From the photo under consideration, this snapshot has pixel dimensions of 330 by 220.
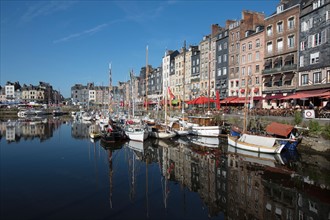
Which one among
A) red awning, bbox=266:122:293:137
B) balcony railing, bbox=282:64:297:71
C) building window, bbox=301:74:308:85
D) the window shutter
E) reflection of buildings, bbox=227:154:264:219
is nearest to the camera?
reflection of buildings, bbox=227:154:264:219

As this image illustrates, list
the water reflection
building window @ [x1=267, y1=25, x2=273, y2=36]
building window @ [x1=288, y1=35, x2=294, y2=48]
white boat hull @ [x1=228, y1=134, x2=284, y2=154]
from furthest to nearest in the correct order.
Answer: building window @ [x1=267, y1=25, x2=273, y2=36], building window @ [x1=288, y1=35, x2=294, y2=48], the water reflection, white boat hull @ [x1=228, y1=134, x2=284, y2=154]

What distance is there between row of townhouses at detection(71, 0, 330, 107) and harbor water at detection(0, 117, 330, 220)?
1311cm

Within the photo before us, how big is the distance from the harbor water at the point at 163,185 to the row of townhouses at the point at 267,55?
1311 cm

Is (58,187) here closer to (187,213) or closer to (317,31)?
(187,213)

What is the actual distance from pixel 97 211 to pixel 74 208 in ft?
4.21

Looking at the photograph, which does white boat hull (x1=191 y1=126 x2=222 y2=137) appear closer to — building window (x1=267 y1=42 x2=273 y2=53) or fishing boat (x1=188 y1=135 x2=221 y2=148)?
fishing boat (x1=188 y1=135 x2=221 y2=148)

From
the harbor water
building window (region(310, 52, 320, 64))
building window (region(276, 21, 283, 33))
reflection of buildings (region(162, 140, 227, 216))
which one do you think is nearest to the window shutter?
building window (region(310, 52, 320, 64))

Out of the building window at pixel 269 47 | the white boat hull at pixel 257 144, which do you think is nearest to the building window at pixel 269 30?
the building window at pixel 269 47

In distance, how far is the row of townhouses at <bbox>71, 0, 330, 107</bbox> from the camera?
37125 mm

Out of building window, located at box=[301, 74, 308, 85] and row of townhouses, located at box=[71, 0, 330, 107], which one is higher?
row of townhouses, located at box=[71, 0, 330, 107]

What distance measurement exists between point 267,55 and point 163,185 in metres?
38.5

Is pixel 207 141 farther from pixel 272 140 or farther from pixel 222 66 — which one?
pixel 222 66

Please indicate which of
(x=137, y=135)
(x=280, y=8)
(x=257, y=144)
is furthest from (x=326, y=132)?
(x=280, y=8)

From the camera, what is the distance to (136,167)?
22047 millimetres
